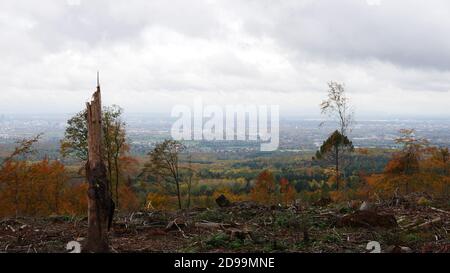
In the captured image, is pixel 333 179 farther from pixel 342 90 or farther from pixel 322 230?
pixel 322 230

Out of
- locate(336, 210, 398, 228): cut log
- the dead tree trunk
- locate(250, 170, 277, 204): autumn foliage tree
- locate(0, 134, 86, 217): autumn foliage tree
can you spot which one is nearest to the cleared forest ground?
locate(336, 210, 398, 228): cut log

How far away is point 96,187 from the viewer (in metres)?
7.54

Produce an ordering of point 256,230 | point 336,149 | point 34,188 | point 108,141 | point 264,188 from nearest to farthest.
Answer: point 256,230
point 108,141
point 336,149
point 34,188
point 264,188

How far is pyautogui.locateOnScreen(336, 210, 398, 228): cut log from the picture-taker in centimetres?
995

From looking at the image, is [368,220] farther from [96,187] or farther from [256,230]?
[96,187]

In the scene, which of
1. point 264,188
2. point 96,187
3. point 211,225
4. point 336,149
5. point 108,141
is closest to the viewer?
point 96,187

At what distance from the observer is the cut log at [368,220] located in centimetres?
995

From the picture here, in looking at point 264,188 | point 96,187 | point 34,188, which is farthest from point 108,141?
point 264,188

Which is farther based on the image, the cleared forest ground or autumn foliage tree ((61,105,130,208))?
autumn foliage tree ((61,105,130,208))

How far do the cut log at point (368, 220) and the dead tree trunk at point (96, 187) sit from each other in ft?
18.1

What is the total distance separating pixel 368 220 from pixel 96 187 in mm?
6216

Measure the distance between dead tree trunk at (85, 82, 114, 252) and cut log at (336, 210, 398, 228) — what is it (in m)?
5.53

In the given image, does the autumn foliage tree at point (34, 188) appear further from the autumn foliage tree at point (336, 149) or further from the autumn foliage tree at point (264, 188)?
the autumn foliage tree at point (336, 149)

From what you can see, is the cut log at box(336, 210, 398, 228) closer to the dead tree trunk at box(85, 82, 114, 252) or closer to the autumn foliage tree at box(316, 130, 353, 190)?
the dead tree trunk at box(85, 82, 114, 252)
